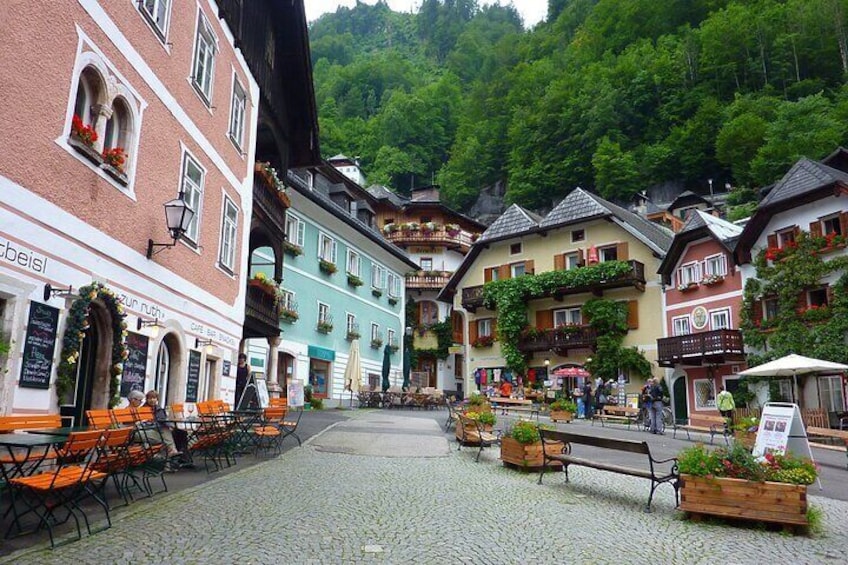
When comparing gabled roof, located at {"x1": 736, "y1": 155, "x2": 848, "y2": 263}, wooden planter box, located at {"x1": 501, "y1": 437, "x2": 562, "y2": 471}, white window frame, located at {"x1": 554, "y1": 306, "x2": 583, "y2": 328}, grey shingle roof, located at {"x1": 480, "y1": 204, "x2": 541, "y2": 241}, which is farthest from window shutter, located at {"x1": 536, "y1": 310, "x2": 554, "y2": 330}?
wooden planter box, located at {"x1": 501, "y1": 437, "x2": 562, "y2": 471}

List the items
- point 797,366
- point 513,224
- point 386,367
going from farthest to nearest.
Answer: point 513,224, point 386,367, point 797,366

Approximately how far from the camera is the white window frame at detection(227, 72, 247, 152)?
14500 mm

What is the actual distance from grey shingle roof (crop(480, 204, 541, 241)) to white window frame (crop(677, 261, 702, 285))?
8996 mm

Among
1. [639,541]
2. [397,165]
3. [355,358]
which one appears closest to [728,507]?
[639,541]

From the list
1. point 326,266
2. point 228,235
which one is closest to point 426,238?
point 326,266

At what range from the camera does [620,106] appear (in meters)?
53.9

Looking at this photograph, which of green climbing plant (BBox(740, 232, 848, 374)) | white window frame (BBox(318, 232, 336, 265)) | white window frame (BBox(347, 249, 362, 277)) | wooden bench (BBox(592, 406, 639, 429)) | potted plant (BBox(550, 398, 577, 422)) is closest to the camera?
potted plant (BBox(550, 398, 577, 422))

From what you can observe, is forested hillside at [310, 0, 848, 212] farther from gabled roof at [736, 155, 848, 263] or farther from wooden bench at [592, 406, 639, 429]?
wooden bench at [592, 406, 639, 429]

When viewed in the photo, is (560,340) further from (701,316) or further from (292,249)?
(292,249)

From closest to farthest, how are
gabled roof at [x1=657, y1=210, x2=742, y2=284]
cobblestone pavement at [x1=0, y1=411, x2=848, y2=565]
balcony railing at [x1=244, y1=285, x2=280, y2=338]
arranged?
cobblestone pavement at [x1=0, y1=411, x2=848, y2=565] → balcony railing at [x1=244, y1=285, x2=280, y2=338] → gabled roof at [x1=657, y1=210, x2=742, y2=284]

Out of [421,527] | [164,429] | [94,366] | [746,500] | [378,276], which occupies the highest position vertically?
[378,276]

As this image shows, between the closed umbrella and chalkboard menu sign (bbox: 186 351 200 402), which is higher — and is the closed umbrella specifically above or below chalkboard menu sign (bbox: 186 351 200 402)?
above

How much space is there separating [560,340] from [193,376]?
25.4 m

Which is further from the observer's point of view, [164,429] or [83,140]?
[164,429]
